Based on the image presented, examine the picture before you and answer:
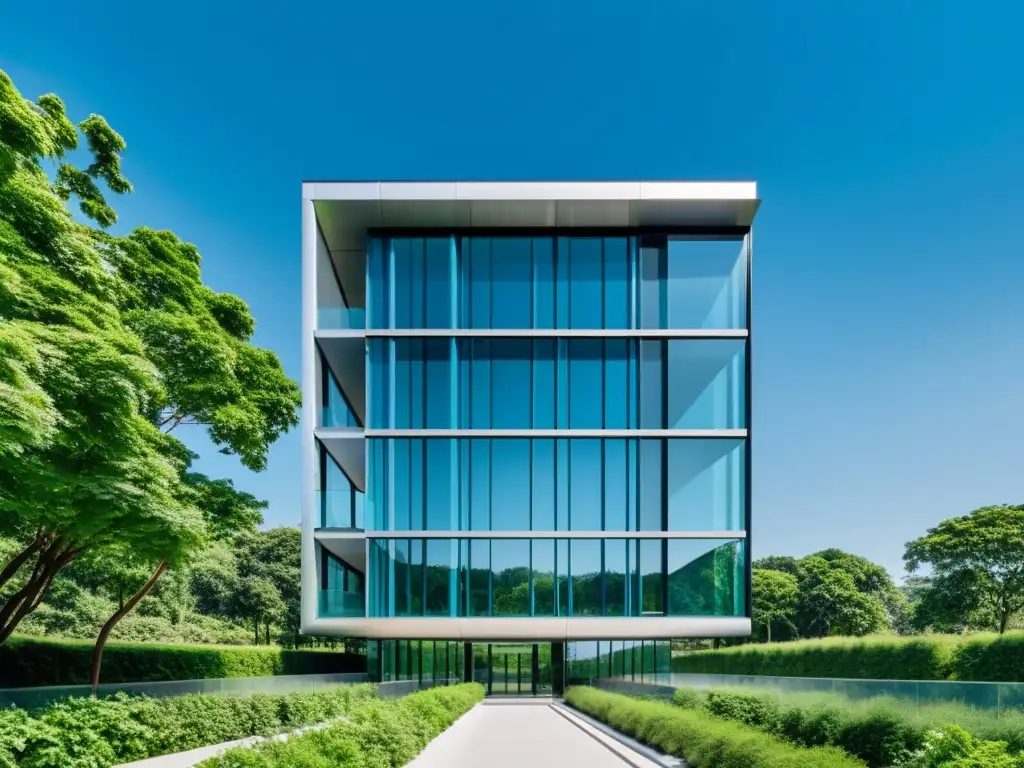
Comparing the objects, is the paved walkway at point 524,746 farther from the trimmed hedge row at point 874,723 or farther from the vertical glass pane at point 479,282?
the vertical glass pane at point 479,282

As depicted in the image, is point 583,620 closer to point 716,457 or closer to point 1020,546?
point 716,457

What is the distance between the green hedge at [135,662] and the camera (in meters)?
27.8

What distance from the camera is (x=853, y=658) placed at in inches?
1378

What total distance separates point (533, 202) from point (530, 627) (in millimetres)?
14688

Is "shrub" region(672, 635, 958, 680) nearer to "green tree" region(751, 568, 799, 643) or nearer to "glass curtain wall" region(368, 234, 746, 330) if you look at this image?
"glass curtain wall" region(368, 234, 746, 330)

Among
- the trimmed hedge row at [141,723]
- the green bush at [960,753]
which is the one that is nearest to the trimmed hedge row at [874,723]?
the green bush at [960,753]

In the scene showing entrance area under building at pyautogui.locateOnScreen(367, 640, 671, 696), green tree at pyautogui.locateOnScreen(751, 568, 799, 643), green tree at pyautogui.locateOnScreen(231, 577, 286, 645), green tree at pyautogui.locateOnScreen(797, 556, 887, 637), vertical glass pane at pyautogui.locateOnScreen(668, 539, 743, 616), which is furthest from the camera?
green tree at pyautogui.locateOnScreen(751, 568, 799, 643)

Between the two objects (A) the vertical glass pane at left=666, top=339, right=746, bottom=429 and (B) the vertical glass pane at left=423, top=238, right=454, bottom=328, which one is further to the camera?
(B) the vertical glass pane at left=423, top=238, right=454, bottom=328

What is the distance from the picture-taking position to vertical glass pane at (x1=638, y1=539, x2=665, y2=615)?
30.6 m

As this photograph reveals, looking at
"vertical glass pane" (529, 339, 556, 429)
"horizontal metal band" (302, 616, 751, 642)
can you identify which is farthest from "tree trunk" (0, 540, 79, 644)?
"vertical glass pane" (529, 339, 556, 429)

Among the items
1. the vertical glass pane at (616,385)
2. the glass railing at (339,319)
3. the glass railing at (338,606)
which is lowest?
the glass railing at (338,606)

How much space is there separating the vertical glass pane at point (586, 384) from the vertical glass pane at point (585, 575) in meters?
4.18

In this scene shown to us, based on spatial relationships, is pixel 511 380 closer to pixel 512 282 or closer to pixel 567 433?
pixel 567 433

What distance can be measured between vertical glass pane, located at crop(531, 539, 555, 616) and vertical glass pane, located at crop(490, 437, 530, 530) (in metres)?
1.37
